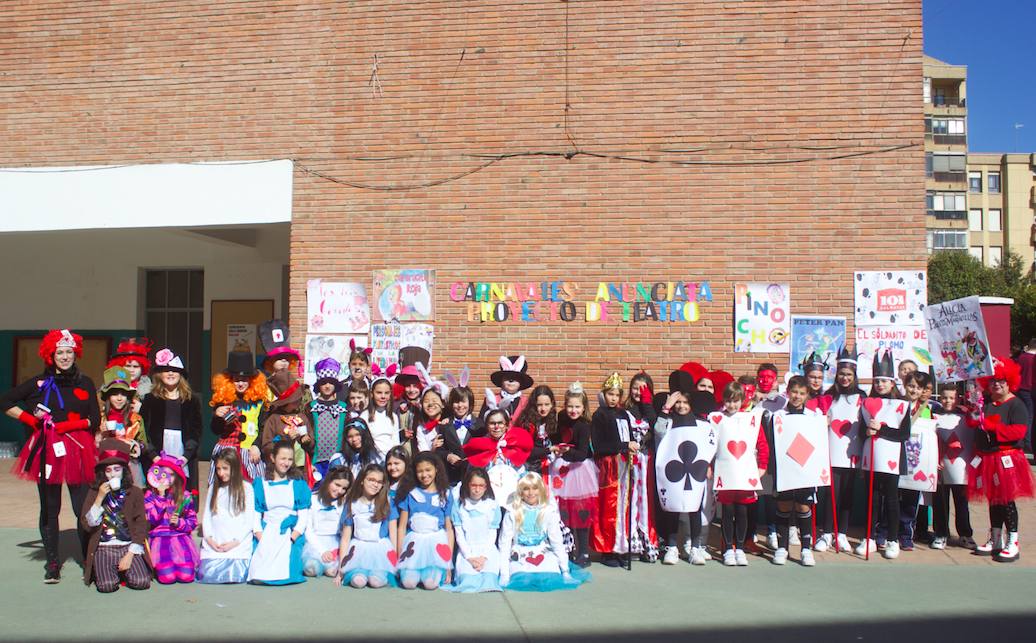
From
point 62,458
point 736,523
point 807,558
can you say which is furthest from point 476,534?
point 62,458

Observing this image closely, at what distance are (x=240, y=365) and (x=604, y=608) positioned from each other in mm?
3762

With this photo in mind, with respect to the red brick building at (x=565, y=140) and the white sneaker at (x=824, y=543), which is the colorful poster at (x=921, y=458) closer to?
the white sneaker at (x=824, y=543)

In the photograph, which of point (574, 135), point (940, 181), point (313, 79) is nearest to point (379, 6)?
point (313, 79)

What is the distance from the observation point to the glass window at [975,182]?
59156 millimetres

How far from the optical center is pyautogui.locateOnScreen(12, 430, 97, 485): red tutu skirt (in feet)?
21.8

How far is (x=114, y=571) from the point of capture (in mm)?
6418

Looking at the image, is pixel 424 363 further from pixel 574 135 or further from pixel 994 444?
pixel 994 444

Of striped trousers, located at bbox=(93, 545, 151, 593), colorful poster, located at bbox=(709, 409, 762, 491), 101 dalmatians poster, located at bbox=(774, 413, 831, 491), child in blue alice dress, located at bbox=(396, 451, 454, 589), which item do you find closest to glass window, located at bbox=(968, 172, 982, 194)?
101 dalmatians poster, located at bbox=(774, 413, 831, 491)

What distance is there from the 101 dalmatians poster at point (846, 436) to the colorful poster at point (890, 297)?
1962mm

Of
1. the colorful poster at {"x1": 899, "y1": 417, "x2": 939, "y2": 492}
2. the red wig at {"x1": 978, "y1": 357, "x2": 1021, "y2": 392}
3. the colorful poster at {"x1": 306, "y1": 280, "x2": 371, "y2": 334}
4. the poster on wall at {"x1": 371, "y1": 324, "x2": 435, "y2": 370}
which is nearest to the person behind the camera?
the colorful poster at {"x1": 899, "y1": 417, "x2": 939, "y2": 492}

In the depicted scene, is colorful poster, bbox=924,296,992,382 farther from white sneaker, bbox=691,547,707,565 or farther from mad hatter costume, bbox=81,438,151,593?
mad hatter costume, bbox=81,438,151,593

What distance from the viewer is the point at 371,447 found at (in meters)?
7.31

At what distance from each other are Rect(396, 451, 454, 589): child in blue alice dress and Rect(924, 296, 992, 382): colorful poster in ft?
17.0

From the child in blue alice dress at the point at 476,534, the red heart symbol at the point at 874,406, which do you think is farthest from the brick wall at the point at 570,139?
the child in blue alice dress at the point at 476,534
